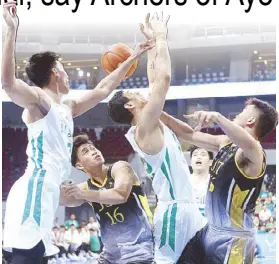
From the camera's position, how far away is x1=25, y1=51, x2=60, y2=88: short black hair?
3.69 metres

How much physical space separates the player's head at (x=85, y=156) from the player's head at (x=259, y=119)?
3.61ft

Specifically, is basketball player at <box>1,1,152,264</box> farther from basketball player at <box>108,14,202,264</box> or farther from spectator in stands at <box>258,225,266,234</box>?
spectator in stands at <box>258,225,266,234</box>

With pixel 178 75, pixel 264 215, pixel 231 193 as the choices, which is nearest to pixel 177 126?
pixel 231 193

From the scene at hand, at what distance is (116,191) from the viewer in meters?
3.86

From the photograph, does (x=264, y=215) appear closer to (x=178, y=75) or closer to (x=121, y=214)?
(x=178, y=75)

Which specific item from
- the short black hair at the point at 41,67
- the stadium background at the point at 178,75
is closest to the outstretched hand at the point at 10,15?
the short black hair at the point at 41,67

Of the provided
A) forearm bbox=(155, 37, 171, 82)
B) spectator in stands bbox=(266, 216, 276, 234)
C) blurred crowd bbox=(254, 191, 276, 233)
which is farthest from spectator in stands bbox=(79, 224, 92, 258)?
forearm bbox=(155, 37, 171, 82)

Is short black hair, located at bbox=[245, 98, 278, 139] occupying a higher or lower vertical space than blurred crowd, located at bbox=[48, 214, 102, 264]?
higher

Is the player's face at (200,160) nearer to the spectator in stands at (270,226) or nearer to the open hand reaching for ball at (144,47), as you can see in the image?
the open hand reaching for ball at (144,47)

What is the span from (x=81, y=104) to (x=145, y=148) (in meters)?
0.61

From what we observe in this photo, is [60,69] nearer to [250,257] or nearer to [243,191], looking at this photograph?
[243,191]

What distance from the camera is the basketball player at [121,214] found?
12.9 ft

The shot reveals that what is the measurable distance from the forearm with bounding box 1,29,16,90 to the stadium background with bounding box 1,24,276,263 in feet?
28.0

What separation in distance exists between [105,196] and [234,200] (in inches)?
34.7
